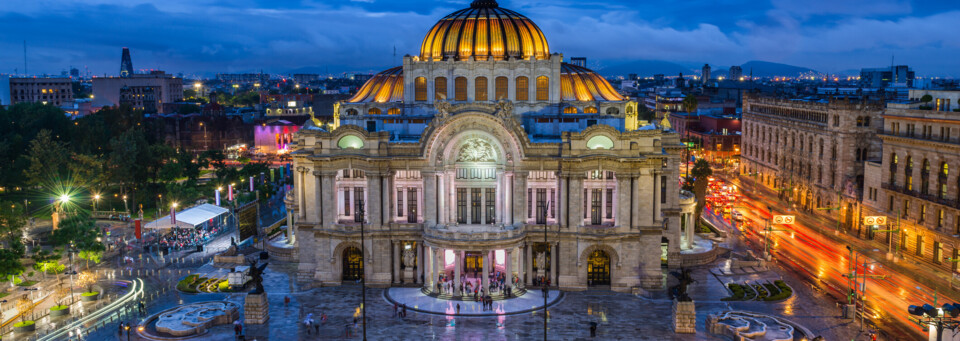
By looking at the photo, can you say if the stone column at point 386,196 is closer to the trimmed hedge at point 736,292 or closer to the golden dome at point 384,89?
the golden dome at point 384,89

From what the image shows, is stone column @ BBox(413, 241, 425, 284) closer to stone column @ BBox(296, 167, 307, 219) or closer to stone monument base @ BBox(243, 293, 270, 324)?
stone column @ BBox(296, 167, 307, 219)

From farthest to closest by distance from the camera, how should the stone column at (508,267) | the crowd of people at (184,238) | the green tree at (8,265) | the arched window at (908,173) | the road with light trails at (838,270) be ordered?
the crowd of people at (184,238) < the arched window at (908,173) < the stone column at (508,267) < the green tree at (8,265) < the road with light trails at (838,270)

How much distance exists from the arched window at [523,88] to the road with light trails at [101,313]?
38.4 metres

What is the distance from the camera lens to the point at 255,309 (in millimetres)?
58625


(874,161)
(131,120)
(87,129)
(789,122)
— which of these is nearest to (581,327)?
(874,161)

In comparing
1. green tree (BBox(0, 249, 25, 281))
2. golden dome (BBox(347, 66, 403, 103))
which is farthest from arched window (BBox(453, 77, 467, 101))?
green tree (BBox(0, 249, 25, 281))

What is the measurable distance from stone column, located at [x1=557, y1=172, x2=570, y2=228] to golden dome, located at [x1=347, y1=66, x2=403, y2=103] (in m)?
22.4

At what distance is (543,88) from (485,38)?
7.67m

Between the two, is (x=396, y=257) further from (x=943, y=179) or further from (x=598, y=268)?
(x=943, y=179)

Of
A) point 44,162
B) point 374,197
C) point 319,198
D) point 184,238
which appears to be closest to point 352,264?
point 319,198

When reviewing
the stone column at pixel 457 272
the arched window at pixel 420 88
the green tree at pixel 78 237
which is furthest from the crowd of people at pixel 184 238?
the stone column at pixel 457 272

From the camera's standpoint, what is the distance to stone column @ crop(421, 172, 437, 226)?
66688 millimetres

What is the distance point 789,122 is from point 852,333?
217ft

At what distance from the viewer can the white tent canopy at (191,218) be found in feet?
277
